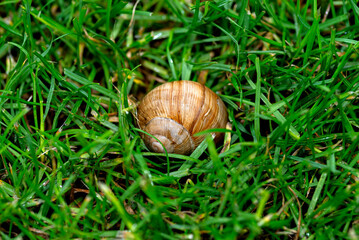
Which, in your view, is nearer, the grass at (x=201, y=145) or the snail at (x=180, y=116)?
the grass at (x=201, y=145)

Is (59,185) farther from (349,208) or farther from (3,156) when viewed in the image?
(349,208)

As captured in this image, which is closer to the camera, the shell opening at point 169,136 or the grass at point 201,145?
the grass at point 201,145

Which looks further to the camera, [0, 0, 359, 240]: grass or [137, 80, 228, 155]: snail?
[137, 80, 228, 155]: snail

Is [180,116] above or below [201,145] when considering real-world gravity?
above

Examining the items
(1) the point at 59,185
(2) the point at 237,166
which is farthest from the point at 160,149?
(1) the point at 59,185
